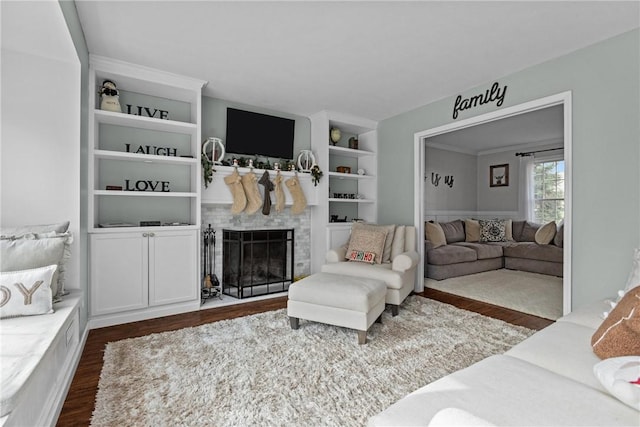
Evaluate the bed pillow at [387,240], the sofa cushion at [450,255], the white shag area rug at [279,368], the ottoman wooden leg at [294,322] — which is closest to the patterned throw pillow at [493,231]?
the sofa cushion at [450,255]

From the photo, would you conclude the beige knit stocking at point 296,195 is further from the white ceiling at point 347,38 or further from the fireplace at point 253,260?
the white ceiling at point 347,38

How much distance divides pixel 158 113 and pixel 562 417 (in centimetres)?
392

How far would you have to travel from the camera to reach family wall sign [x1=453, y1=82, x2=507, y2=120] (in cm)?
324

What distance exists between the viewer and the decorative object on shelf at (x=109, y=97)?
3.02 metres

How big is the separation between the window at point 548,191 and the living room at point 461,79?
375 centimetres

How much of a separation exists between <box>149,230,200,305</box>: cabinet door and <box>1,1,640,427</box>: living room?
53 centimetres

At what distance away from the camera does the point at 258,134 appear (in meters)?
4.12

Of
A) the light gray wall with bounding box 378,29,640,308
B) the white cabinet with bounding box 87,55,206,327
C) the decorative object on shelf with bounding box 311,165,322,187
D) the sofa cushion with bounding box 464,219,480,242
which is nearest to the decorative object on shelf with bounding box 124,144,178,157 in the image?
the white cabinet with bounding box 87,55,206,327

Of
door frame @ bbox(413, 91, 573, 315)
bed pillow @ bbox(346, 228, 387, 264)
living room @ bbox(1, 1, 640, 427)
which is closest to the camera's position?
living room @ bbox(1, 1, 640, 427)

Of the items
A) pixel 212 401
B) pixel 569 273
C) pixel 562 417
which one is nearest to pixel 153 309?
pixel 212 401

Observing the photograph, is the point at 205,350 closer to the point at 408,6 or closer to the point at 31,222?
the point at 31,222

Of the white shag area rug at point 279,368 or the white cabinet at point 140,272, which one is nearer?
the white shag area rug at point 279,368

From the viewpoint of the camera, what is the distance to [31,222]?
7.09 feet

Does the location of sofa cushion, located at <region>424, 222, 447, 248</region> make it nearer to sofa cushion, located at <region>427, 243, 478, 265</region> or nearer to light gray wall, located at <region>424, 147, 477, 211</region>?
sofa cushion, located at <region>427, 243, 478, 265</region>
